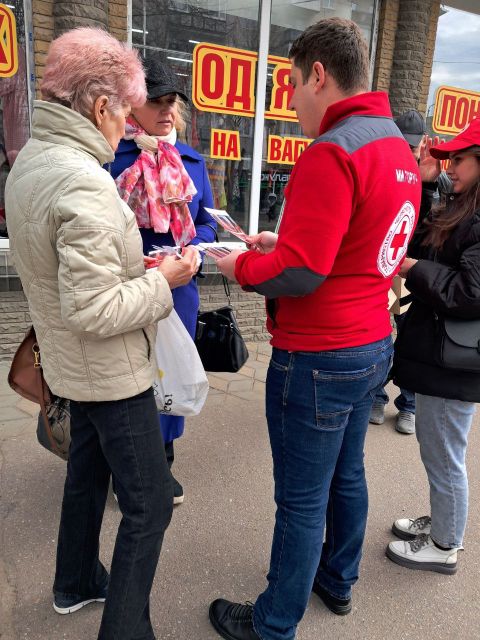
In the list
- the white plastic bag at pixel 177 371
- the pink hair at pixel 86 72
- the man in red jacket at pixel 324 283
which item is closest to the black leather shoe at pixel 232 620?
the man in red jacket at pixel 324 283

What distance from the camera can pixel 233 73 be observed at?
5156mm

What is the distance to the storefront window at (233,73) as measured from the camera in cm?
491

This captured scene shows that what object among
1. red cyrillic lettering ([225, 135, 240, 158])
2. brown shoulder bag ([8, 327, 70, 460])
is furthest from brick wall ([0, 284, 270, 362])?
brown shoulder bag ([8, 327, 70, 460])

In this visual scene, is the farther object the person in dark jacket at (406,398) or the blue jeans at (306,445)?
the person in dark jacket at (406,398)

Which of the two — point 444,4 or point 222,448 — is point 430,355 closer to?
point 222,448

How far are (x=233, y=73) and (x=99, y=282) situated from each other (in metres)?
4.37

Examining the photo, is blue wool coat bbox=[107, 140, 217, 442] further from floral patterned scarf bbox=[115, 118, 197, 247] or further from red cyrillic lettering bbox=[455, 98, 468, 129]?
red cyrillic lettering bbox=[455, 98, 468, 129]

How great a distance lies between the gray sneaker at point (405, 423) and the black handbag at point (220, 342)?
5.23 feet

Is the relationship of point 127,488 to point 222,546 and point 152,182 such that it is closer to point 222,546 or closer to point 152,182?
point 222,546

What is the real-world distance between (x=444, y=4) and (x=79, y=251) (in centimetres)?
689

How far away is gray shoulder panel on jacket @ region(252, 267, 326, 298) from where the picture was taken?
1.52 metres

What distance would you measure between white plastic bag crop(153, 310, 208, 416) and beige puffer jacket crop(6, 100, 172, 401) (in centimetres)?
48

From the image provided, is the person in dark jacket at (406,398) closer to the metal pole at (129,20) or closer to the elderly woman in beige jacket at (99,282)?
the elderly woman in beige jacket at (99,282)

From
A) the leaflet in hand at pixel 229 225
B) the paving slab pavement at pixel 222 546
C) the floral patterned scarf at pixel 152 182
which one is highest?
the floral patterned scarf at pixel 152 182
